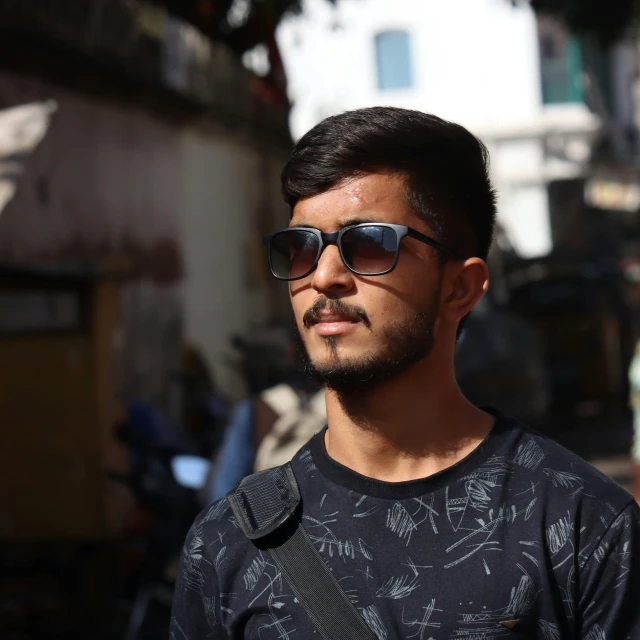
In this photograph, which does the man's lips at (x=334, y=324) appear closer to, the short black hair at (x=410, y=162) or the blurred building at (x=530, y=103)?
the short black hair at (x=410, y=162)

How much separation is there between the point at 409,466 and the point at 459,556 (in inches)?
7.4

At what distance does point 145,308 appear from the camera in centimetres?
1005

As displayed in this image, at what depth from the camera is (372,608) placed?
70.2 inches

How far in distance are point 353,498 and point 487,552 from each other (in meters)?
0.24

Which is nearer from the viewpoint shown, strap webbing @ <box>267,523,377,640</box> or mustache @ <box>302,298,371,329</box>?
strap webbing @ <box>267,523,377,640</box>

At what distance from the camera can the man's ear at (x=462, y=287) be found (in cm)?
199

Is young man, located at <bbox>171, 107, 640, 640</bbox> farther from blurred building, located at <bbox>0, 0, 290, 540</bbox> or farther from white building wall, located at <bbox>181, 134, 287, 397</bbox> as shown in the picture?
white building wall, located at <bbox>181, 134, 287, 397</bbox>

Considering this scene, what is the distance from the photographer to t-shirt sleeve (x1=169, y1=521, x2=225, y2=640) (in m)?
1.90

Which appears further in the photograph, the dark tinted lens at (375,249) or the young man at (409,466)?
the dark tinted lens at (375,249)

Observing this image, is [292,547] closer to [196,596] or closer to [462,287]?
[196,596]

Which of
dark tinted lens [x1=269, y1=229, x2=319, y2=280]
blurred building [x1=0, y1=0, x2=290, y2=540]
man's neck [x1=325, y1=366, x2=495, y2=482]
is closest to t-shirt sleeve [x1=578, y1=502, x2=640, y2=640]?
man's neck [x1=325, y1=366, x2=495, y2=482]

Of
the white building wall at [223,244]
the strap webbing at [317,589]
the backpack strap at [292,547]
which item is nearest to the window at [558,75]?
the white building wall at [223,244]

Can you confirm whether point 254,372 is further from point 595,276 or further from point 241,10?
point 595,276

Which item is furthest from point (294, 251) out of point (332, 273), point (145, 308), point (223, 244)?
point (223, 244)
